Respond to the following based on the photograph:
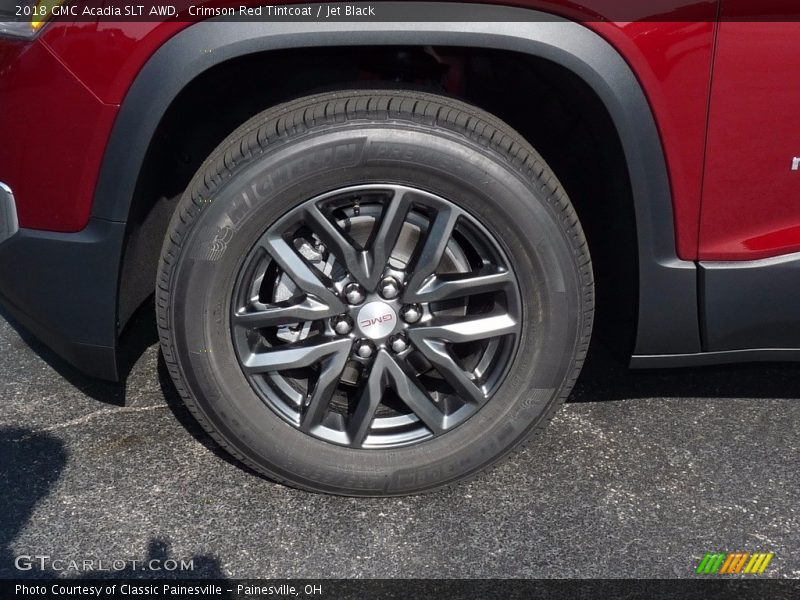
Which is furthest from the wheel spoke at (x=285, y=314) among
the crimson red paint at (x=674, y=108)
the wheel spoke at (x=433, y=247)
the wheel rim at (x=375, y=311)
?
the crimson red paint at (x=674, y=108)

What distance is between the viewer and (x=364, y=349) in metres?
2.12

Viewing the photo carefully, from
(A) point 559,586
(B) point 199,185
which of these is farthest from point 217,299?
(A) point 559,586

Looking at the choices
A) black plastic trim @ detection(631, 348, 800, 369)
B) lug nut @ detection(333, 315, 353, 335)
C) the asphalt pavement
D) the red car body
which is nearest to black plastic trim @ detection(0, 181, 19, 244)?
the red car body

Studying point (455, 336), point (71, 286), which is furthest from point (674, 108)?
point (71, 286)

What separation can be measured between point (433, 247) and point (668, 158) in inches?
22.0

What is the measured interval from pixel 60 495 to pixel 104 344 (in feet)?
1.45

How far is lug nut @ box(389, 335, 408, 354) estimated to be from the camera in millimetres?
2109

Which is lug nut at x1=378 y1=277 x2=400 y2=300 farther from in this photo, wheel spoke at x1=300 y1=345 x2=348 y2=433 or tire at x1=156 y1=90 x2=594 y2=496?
wheel spoke at x1=300 y1=345 x2=348 y2=433

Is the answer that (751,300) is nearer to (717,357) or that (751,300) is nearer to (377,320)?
(717,357)

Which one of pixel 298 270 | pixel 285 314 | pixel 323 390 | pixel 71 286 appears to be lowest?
pixel 71 286

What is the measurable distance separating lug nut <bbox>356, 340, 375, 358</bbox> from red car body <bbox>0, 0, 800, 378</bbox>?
1.94 ft

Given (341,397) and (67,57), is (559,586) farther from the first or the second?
(67,57)

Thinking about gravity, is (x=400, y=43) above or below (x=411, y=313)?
above

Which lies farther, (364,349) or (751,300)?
(364,349)
